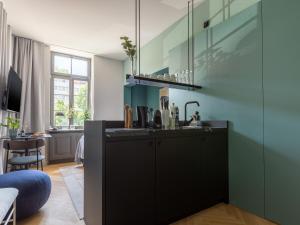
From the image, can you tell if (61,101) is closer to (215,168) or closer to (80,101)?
(80,101)

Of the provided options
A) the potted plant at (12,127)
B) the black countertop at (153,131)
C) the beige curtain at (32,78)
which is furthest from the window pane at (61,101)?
the black countertop at (153,131)

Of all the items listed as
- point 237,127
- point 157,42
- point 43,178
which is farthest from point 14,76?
point 237,127

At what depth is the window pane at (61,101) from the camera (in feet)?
16.8

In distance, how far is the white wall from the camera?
5.52 meters

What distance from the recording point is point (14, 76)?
339 cm

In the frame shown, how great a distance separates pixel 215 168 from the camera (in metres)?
2.28

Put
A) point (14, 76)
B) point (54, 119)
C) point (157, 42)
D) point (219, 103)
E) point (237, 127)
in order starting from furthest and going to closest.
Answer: point (54, 119)
point (157, 42)
point (14, 76)
point (219, 103)
point (237, 127)

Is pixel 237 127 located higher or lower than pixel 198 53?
lower

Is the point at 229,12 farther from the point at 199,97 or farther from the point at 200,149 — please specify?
the point at 200,149

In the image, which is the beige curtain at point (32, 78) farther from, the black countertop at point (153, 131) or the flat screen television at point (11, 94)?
the black countertop at point (153, 131)

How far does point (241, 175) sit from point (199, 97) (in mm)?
1203

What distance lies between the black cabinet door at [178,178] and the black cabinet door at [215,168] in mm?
107

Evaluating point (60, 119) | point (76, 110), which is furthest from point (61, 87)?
point (60, 119)

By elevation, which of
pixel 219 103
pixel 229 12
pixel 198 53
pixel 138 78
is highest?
pixel 229 12
